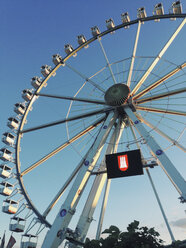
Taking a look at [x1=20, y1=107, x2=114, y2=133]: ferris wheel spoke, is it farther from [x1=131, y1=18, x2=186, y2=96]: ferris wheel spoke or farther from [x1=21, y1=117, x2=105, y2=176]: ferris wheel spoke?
[x1=131, y1=18, x2=186, y2=96]: ferris wheel spoke

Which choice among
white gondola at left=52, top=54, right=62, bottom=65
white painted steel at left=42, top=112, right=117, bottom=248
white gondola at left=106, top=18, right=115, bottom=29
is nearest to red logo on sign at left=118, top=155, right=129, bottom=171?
white painted steel at left=42, top=112, right=117, bottom=248

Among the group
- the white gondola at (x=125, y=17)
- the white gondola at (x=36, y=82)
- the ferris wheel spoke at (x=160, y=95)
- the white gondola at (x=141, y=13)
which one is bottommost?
the ferris wheel spoke at (x=160, y=95)

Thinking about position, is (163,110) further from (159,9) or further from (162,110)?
(159,9)

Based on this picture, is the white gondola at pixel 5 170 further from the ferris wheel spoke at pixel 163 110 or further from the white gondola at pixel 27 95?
the ferris wheel spoke at pixel 163 110

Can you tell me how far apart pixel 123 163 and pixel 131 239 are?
400cm

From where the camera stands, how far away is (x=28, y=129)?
20.2 metres

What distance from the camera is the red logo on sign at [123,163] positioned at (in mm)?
12506

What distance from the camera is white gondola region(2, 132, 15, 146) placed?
21.1 m

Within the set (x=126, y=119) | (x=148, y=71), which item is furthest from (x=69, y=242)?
(x=148, y=71)

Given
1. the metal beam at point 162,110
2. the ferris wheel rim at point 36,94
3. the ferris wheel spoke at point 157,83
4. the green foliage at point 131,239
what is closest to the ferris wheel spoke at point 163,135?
the metal beam at point 162,110

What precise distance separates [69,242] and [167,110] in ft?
34.2

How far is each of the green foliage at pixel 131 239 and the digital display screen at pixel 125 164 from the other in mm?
2650

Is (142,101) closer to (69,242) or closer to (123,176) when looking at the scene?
(123,176)

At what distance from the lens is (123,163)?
12648 millimetres
